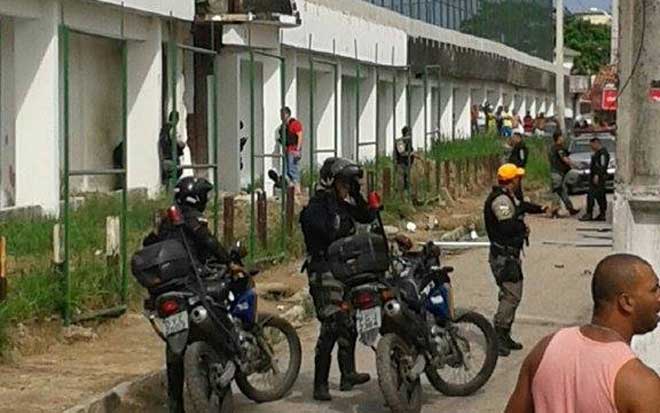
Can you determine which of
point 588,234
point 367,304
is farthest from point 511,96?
point 367,304

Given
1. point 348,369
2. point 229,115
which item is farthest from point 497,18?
point 348,369

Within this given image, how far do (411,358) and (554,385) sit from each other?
5549 millimetres

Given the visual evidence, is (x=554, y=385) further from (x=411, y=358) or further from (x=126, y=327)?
(x=126, y=327)

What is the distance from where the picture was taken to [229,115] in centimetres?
2311

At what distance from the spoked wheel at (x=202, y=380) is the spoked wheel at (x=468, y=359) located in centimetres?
183

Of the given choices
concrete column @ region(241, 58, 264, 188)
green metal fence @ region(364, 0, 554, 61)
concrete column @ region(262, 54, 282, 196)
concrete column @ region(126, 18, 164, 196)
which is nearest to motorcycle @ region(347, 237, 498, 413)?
concrete column @ region(241, 58, 264, 188)

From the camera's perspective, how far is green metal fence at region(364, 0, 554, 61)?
4419 centimetres

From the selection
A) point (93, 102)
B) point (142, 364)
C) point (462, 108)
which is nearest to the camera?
point (142, 364)

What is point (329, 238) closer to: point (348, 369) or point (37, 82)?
point (348, 369)

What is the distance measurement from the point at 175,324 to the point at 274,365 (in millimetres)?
1496

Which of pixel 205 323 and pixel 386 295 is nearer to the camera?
pixel 205 323

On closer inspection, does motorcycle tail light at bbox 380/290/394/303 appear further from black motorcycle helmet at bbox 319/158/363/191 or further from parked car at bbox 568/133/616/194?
parked car at bbox 568/133/616/194

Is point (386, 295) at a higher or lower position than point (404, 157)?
lower

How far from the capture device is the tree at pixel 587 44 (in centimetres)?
11206
